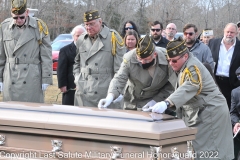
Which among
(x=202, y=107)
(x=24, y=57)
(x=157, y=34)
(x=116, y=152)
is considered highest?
(x=157, y=34)

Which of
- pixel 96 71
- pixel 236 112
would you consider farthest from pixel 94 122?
pixel 236 112

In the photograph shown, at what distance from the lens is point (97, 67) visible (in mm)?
6059

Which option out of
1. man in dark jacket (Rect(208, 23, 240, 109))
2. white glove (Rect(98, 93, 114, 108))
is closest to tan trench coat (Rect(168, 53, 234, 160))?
white glove (Rect(98, 93, 114, 108))

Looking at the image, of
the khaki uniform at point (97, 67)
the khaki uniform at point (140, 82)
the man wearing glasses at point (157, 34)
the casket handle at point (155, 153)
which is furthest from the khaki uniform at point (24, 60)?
the casket handle at point (155, 153)

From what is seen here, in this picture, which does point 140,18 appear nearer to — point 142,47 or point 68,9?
point 68,9

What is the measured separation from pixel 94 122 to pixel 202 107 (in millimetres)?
1207

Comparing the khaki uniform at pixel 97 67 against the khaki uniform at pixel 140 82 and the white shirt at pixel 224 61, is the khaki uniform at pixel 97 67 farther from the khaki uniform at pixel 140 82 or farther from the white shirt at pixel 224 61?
the white shirt at pixel 224 61

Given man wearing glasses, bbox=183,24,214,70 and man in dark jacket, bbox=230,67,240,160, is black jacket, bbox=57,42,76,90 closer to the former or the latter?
man wearing glasses, bbox=183,24,214,70

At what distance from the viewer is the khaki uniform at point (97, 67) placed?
6047 millimetres

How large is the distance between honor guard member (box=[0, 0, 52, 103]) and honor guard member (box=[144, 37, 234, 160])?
1955mm

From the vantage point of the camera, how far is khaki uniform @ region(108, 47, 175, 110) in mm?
5172

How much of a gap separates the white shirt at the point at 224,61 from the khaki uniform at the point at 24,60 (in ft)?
8.66

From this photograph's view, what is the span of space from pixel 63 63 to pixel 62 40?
12.8 meters

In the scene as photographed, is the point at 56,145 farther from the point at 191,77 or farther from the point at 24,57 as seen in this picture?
the point at 24,57
